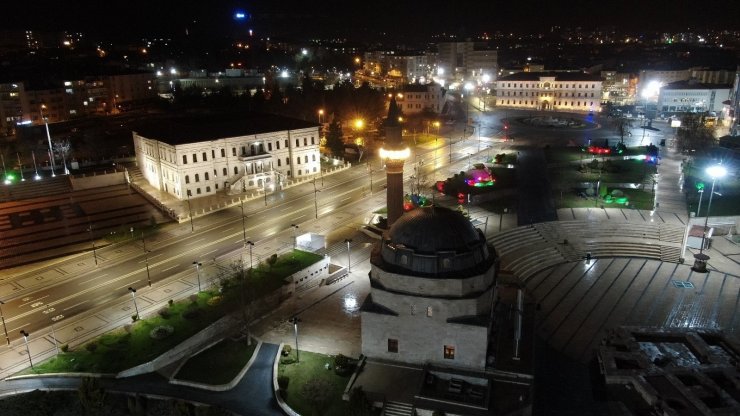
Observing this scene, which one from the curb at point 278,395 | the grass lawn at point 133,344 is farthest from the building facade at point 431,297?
the grass lawn at point 133,344

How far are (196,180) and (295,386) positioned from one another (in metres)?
43.4

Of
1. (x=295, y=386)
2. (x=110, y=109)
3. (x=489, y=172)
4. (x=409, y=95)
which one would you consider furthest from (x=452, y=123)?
(x=295, y=386)

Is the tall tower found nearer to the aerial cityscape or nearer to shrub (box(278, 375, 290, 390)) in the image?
the aerial cityscape

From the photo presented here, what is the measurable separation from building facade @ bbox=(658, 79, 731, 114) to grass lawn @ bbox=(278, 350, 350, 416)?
12611cm

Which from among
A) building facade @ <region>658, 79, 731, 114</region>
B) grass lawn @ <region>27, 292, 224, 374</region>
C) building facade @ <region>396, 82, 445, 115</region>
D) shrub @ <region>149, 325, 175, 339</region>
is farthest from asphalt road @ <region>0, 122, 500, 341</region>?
building facade @ <region>658, 79, 731, 114</region>

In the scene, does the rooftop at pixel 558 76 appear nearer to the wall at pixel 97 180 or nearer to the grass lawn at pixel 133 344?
the wall at pixel 97 180

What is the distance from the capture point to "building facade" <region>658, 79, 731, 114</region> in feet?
409

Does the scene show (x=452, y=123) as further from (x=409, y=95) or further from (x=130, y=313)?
(x=130, y=313)

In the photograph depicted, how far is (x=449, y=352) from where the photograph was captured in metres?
32.8

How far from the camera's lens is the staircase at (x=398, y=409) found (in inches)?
1147

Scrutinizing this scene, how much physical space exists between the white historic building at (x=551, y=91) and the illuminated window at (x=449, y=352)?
400ft

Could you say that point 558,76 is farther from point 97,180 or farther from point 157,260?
point 157,260

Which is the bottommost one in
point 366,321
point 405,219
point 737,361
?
point 737,361

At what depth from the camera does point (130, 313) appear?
133ft
